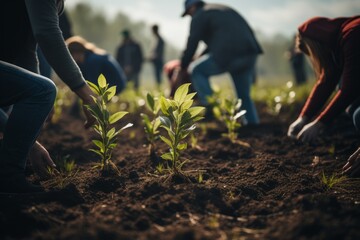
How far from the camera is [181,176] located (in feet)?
7.12

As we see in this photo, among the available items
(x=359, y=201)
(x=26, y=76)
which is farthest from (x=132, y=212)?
(x=359, y=201)

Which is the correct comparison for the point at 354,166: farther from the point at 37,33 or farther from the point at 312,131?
the point at 37,33

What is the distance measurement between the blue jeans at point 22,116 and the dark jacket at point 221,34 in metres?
2.31

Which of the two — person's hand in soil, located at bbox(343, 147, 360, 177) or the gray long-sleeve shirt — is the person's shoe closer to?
the gray long-sleeve shirt

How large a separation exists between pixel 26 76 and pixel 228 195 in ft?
4.57

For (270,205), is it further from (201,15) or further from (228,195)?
(201,15)

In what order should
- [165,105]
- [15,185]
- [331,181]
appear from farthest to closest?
1. [165,105]
2. [331,181]
3. [15,185]

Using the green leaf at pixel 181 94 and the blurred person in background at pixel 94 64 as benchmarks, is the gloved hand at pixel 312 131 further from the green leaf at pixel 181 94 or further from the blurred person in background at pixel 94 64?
the blurred person in background at pixel 94 64

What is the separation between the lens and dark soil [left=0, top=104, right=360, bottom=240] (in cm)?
148

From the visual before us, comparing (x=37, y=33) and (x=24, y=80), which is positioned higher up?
(x=37, y=33)

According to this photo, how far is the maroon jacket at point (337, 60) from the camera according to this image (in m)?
2.13

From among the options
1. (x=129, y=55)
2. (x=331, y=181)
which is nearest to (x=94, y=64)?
(x=331, y=181)

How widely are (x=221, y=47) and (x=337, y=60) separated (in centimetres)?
160

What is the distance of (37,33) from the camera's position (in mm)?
1692
